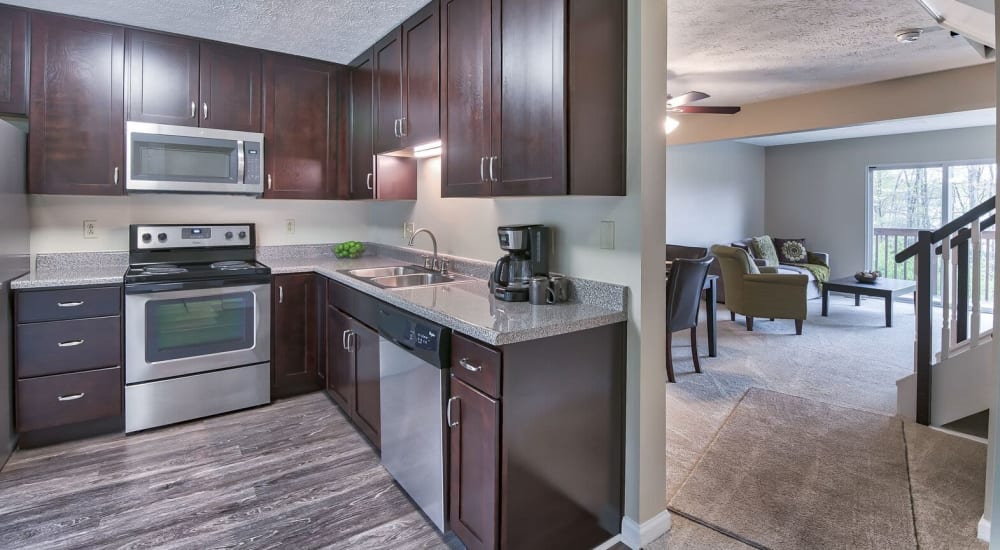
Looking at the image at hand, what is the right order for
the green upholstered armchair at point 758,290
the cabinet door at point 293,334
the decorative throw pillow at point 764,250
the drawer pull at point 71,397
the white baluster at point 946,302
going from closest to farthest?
the drawer pull at point 71,397, the white baluster at point 946,302, the cabinet door at point 293,334, the green upholstered armchair at point 758,290, the decorative throw pillow at point 764,250

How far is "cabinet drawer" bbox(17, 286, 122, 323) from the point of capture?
9.00 feet

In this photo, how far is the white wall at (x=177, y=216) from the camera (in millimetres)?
3271

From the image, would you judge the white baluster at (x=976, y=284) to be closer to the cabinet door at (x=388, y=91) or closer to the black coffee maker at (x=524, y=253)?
the black coffee maker at (x=524, y=253)

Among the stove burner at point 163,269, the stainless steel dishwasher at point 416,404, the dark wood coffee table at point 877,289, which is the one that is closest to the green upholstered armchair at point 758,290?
the dark wood coffee table at point 877,289

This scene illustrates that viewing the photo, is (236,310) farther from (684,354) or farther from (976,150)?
(976,150)

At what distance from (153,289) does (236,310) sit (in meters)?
0.46

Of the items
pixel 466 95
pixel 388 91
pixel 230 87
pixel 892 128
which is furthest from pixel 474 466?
pixel 892 128

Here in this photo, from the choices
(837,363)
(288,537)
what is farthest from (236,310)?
(837,363)

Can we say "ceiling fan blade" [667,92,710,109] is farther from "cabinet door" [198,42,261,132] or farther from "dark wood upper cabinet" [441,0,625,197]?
"cabinet door" [198,42,261,132]

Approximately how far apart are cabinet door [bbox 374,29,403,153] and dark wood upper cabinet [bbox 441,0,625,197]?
89cm

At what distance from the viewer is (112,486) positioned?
2.46 meters

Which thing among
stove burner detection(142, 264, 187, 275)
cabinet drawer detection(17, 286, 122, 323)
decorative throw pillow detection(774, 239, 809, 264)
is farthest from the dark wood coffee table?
cabinet drawer detection(17, 286, 122, 323)

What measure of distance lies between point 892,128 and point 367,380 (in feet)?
25.0

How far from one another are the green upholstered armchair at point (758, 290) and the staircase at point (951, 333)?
7.32 feet
